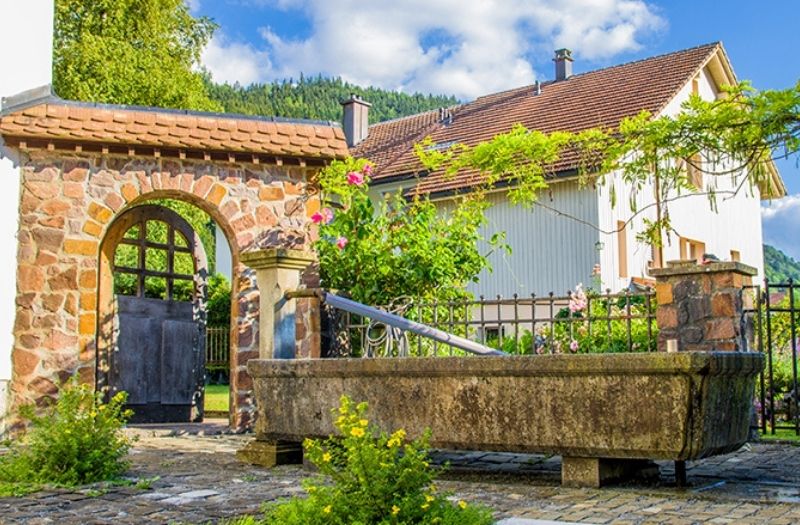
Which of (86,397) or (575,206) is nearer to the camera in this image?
(86,397)

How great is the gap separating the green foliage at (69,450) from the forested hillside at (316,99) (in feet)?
125

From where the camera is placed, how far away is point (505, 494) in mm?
5789

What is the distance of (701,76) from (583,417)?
1795 centimetres

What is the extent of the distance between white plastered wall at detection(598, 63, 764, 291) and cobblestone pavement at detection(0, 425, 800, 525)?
955cm

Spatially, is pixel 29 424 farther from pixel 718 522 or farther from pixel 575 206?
pixel 575 206

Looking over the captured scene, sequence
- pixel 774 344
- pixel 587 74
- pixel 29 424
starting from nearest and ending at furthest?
pixel 29 424, pixel 774 344, pixel 587 74

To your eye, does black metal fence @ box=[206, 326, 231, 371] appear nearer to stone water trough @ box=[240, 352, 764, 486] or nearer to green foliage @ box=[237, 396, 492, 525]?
stone water trough @ box=[240, 352, 764, 486]

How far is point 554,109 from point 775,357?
941 centimetres

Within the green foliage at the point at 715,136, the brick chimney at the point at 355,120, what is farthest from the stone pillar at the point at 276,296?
the brick chimney at the point at 355,120

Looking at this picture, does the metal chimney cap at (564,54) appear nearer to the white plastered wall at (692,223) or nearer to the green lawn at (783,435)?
the white plastered wall at (692,223)

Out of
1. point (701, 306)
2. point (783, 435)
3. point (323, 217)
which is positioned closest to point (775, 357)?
point (783, 435)

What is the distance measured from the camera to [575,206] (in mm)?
18719

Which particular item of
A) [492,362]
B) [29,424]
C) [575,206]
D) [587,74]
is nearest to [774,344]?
[575,206]

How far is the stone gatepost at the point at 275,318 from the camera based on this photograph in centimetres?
747
